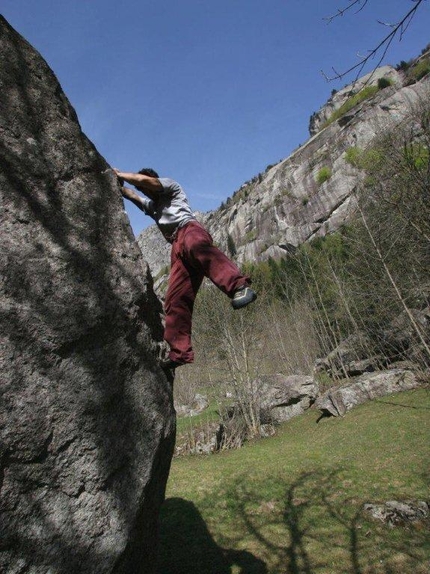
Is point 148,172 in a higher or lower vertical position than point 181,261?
higher

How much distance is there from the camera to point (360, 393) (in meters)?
16.4

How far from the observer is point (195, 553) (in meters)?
5.54

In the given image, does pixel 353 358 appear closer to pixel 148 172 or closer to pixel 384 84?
pixel 148 172

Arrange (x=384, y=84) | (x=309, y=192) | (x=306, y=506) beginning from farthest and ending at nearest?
1. (x=309, y=192)
2. (x=384, y=84)
3. (x=306, y=506)

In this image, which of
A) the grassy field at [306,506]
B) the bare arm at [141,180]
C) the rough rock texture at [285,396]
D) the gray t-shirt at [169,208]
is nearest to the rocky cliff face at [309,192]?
the rough rock texture at [285,396]

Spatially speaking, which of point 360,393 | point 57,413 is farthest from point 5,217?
point 360,393

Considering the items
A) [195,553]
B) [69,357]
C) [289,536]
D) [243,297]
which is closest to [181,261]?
[243,297]

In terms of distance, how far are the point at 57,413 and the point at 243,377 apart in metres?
15.2

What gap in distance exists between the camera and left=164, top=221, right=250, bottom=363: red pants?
295 centimetres

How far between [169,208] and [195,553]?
198 inches

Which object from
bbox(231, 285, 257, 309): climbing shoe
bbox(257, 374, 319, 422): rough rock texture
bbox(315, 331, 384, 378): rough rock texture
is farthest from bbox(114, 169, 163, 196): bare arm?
bbox(315, 331, 384, 378): rough rock texture

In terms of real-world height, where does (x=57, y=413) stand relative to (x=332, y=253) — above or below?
below

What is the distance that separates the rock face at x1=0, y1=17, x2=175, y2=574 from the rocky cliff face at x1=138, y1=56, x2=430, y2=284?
5433 cm

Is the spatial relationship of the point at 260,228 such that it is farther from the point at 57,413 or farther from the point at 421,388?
the point at 57,413
